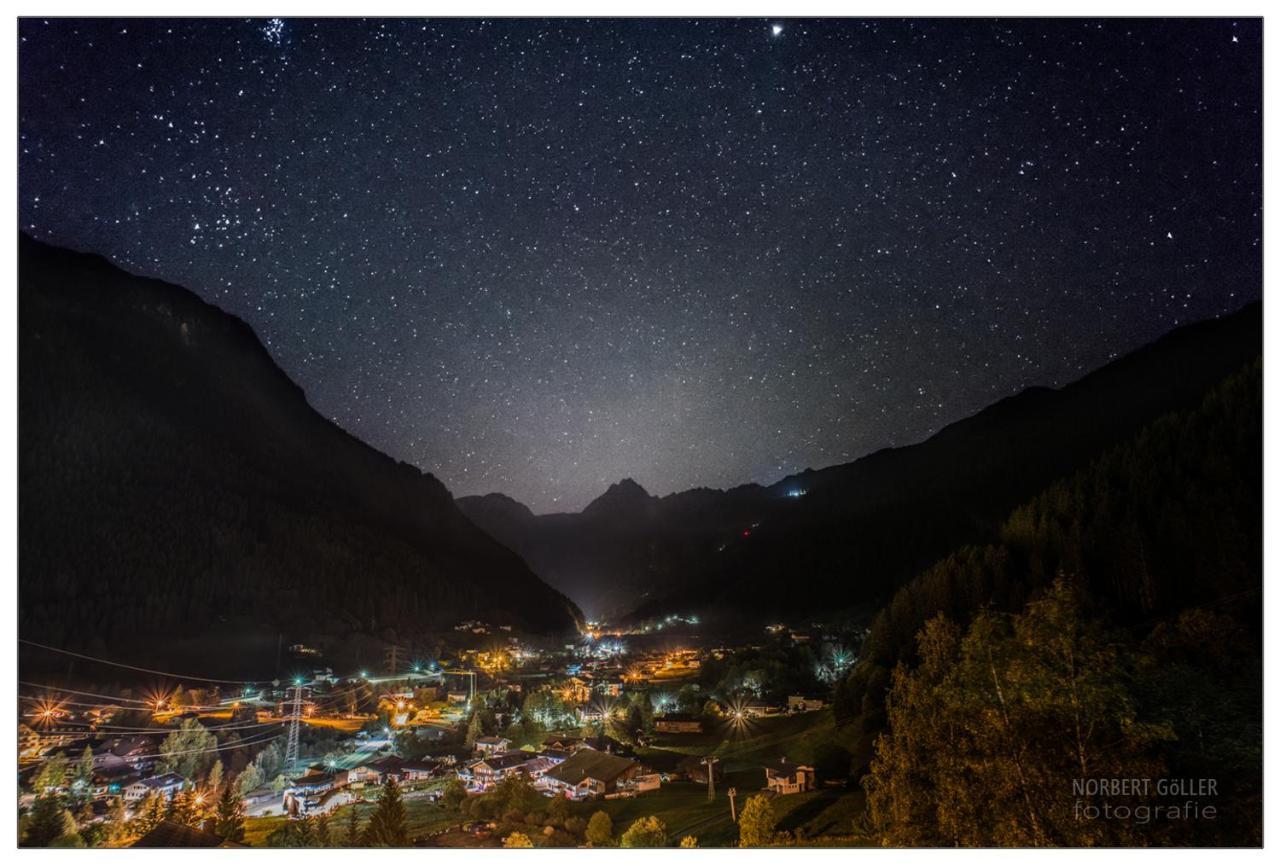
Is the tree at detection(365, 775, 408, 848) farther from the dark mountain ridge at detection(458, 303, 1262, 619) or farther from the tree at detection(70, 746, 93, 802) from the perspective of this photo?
the dark mountain ridge at detection(458, 303, 1262, 619)

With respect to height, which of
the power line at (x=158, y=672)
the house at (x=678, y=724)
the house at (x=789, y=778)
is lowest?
the house at (x=789, y=778)

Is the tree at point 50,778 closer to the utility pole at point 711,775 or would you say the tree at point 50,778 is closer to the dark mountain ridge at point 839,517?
the utility pole at point 711,775

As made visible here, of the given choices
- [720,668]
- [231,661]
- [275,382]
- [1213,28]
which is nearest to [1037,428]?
[720,668]

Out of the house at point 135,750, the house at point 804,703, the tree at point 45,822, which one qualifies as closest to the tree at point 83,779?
the tree at point 45,822

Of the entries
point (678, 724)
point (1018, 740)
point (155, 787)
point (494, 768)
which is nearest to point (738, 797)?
point (678, 724)
